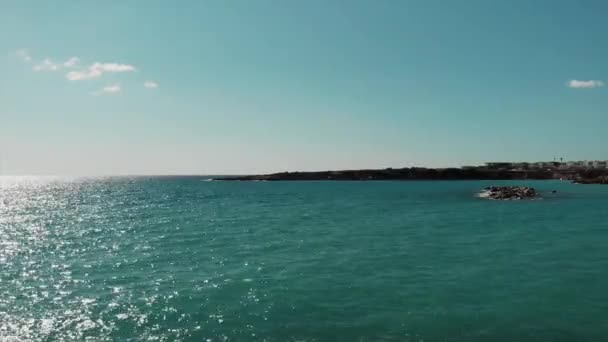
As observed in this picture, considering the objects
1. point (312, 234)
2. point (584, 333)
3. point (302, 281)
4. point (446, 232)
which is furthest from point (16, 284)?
point (446, 232)

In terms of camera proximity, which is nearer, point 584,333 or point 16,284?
point 584,333

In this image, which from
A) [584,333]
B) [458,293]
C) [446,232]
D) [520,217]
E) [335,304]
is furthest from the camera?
[520,217]

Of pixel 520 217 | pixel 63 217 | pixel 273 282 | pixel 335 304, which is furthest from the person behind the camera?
pixel 63 217

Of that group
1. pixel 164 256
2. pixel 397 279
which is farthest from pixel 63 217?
pixel 397 279

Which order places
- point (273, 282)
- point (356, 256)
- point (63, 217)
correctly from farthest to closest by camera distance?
point (63, 217) < point (356, 256) < point (273, 282)

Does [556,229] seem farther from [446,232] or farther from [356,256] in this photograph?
[356,256]

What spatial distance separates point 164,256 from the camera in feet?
103

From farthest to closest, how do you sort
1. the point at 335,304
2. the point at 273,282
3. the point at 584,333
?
the point at 273,282 < the point at 335,304 < the point at 584,333

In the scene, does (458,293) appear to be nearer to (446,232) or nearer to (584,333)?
(584,333)

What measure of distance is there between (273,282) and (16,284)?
15375mm

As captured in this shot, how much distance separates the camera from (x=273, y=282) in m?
23.2

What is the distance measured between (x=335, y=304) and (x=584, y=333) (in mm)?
9935

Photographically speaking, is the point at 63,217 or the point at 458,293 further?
the point at 63,217

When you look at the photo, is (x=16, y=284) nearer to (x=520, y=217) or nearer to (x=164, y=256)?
(x=164, y=256)
